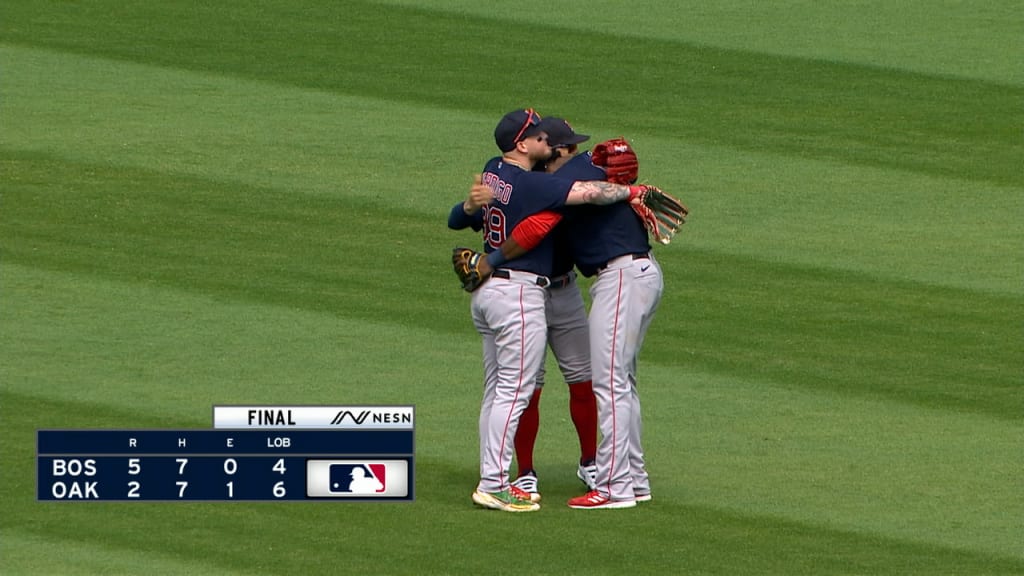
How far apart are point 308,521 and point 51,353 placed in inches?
119

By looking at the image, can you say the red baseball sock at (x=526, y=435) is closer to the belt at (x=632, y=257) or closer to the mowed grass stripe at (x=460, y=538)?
the mowed grass stripe at (x=460, y=538)

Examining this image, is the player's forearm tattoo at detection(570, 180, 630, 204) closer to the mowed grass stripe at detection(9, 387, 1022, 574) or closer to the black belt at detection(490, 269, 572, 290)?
the black belt at detection(490, 269, 572, 290)

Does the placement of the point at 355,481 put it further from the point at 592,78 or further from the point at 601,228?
the point at 592,78

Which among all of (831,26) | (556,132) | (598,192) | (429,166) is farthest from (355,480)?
(831,26)

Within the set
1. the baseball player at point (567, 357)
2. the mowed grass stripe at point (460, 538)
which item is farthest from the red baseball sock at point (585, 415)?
the mowed grass stripe at point (460, 538)

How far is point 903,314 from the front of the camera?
1278 cm

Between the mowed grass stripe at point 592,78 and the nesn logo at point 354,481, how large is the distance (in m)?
6.61

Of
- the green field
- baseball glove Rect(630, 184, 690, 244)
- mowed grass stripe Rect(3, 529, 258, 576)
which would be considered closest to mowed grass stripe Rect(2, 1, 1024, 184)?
the green field

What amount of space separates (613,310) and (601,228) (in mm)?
394

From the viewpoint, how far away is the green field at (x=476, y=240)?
9453mm

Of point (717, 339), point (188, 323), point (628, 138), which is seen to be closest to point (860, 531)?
point (717, 339)

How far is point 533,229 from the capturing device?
31.8 feet

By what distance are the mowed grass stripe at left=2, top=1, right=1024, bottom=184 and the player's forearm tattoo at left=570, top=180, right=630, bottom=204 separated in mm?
6097

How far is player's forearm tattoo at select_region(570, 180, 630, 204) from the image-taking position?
966 centimetres
